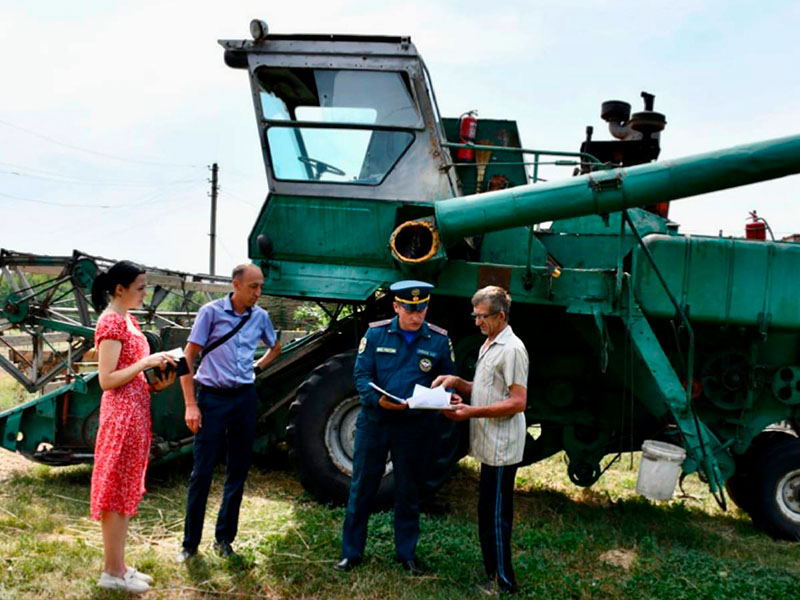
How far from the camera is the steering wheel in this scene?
6121 mm

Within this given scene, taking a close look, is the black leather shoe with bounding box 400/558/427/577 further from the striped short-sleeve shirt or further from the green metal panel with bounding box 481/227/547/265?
the green metal panel with bounding box 481/227/547/265

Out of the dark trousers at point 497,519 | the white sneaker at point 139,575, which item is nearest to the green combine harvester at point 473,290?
the dark trousers at point 497,519

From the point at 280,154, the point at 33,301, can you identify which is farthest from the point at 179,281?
the point at 280,154

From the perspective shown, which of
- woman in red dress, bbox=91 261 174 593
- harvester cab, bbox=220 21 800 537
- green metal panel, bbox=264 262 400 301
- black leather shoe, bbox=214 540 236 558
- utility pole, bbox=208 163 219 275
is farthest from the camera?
utility pole, bbox=208 163 219 275

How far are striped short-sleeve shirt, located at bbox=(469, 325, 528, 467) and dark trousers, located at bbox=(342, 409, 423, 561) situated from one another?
1.35 ft

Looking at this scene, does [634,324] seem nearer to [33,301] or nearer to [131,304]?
[131,304]

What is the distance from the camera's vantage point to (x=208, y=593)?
4.12 metres

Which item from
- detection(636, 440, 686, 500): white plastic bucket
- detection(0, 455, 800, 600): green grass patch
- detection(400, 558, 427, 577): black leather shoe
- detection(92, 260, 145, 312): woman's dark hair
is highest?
detection(92, 260, 145, 312): woman's dark hair

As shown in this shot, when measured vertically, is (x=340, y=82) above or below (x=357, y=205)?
above

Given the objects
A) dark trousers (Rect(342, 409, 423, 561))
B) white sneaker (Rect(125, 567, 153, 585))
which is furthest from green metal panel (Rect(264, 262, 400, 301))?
white sneaker (Rect(125, 567, 153, 585))

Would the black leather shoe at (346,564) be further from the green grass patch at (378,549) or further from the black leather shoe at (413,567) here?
the black leather shoe at (413,567)

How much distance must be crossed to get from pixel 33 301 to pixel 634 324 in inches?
291

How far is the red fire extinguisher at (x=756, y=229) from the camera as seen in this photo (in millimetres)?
6477

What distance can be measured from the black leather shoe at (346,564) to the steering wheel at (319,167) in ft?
10.1
